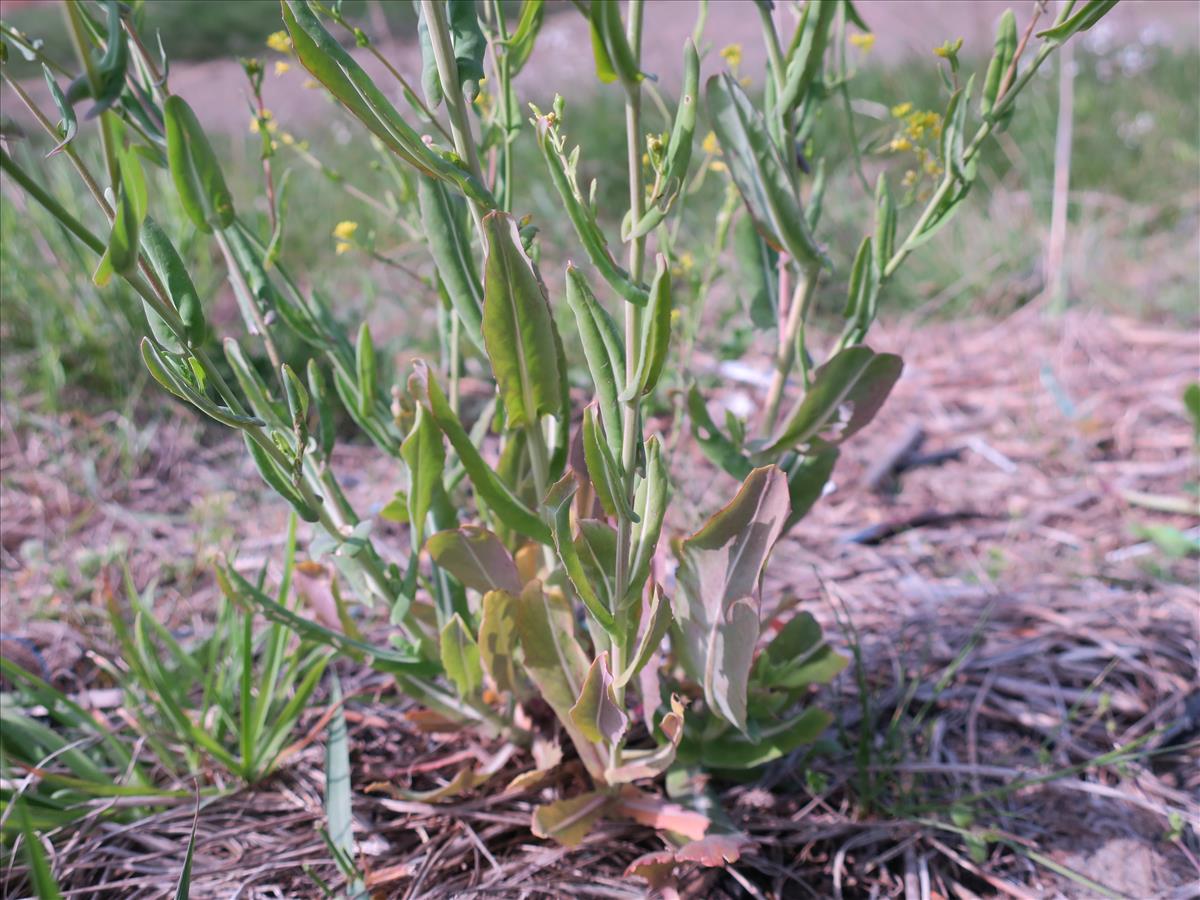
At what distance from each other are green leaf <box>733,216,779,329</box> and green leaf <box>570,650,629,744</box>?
52 cm

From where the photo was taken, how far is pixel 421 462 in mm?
1037

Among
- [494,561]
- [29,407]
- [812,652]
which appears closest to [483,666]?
[494,561]

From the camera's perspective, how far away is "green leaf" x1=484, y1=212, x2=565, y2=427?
2.83ft

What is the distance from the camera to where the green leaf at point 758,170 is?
1009 millimetres

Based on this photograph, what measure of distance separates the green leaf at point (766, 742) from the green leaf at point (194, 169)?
2.82ft

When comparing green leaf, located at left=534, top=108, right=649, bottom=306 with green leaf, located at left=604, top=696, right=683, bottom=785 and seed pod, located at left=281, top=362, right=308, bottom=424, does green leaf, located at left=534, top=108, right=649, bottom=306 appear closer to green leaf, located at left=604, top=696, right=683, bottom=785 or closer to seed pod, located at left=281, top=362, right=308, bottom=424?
seed pod, located at left=281, top=362, right=308, bottom=424

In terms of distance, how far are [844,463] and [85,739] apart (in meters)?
1.76

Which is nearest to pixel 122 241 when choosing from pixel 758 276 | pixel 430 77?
pixel 430 77

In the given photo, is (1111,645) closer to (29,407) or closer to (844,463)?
(844,463)

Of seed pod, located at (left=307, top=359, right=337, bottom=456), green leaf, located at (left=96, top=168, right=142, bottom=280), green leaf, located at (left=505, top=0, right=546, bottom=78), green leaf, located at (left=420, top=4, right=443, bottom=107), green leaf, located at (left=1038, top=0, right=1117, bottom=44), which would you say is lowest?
seed pod, located at (left=307, top=359, right=337, bottom=456)

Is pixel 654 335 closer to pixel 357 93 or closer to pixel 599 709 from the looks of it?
pixel 357 93

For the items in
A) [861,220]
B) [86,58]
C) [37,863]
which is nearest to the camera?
[86,58]

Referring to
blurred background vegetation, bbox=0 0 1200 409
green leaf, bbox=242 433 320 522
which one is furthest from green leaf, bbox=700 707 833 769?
blurred background vegetation, bbox=0 0 1200 409

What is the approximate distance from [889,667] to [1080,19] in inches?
41.2
